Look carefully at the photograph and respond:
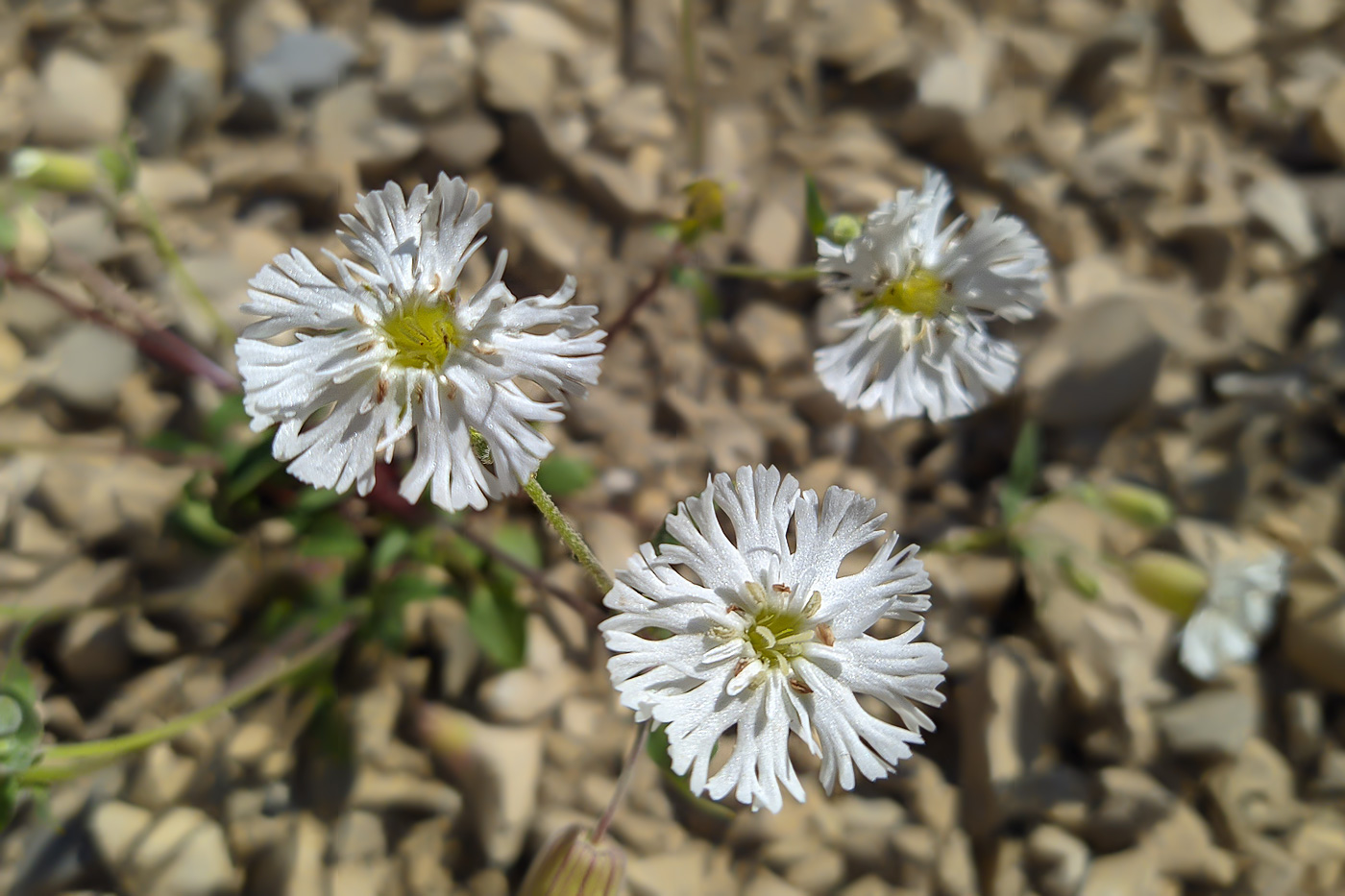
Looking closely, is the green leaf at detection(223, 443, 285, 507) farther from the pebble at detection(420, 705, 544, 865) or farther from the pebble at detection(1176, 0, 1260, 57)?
the pebble at detection(1176, 0, 1260, 57)

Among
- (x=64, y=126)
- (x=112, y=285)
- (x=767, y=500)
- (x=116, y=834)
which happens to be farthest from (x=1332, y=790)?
(x=64, y=126)

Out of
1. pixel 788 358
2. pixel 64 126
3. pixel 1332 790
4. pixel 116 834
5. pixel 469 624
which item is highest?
pixel 64 126

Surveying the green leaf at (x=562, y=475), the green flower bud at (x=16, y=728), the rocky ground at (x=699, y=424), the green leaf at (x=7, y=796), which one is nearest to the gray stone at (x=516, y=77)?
A: the rocky ground at (x=699, y=424)

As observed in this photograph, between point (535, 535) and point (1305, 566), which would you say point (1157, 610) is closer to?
point (1305, 566)

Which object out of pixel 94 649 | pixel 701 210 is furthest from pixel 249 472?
pixel 701 210

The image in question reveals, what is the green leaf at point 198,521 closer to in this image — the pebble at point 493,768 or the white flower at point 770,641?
the pebble at point 493,768
